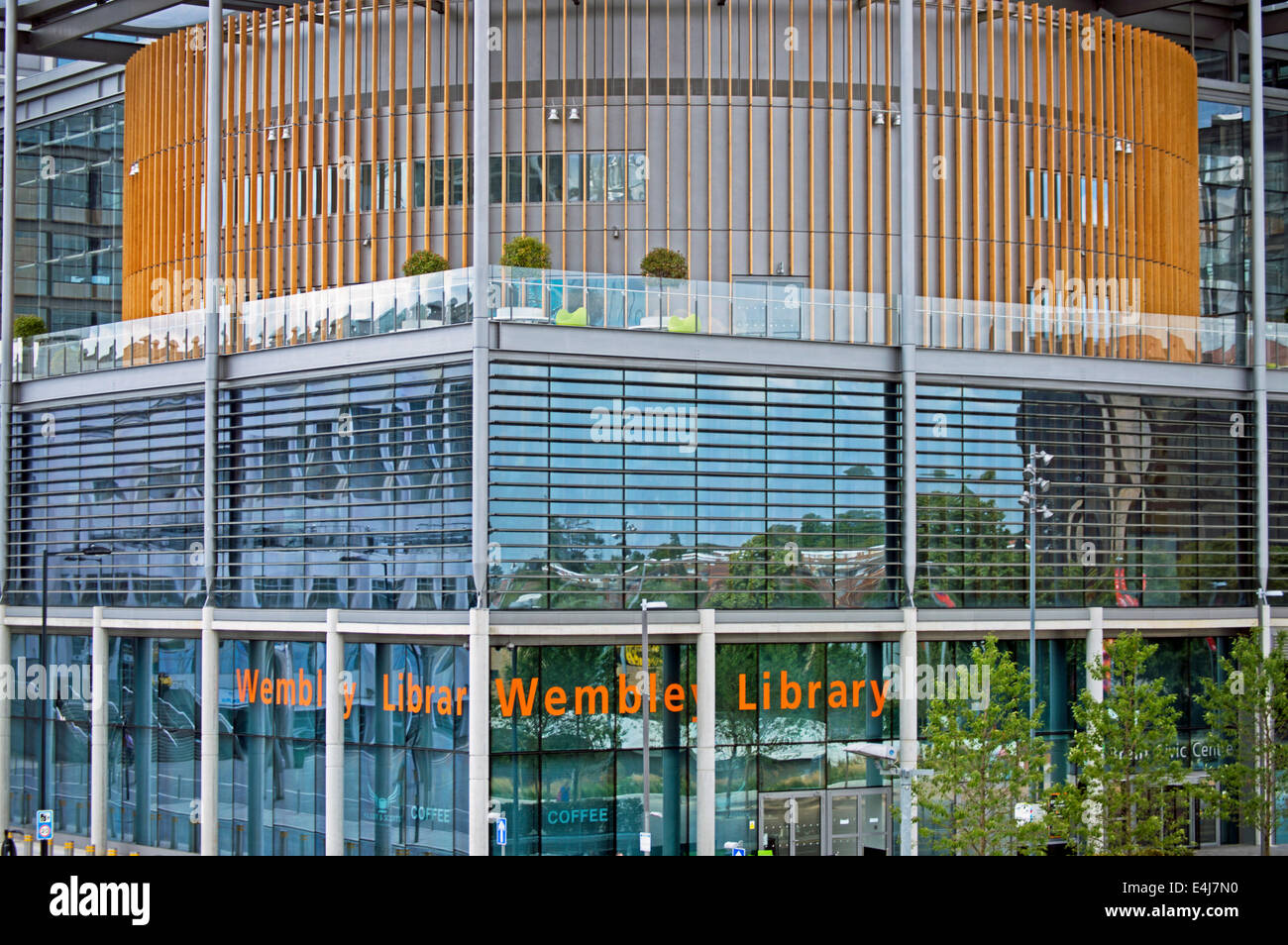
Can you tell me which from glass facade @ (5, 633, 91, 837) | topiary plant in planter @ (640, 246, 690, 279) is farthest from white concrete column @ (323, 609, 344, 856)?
topiary plant in planter @ (640, 246, 690, 279)

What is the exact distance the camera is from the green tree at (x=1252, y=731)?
35.4 meters

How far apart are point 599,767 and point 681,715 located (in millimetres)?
2238

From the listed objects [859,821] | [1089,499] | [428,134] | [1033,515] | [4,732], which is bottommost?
[859,821]

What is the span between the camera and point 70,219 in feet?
197

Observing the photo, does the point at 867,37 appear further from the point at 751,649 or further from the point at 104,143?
the point at 104,143

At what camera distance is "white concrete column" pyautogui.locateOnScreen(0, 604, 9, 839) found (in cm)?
4259

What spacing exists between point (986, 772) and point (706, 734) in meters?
6.96

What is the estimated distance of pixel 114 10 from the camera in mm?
49844

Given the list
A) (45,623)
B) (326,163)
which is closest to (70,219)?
(326,163)

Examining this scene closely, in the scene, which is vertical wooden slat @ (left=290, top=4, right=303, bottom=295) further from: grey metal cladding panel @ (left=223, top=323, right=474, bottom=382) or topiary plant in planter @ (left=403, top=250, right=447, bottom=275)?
topiary plant in planter @ (left=403, top=250, right=447, bottom=275)

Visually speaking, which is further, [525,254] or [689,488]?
[525,254]

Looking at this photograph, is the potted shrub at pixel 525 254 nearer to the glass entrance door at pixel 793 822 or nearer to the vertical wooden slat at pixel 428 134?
the vertical wooden slat at pixel 428 134

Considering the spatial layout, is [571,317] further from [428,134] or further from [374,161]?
[374,161]
